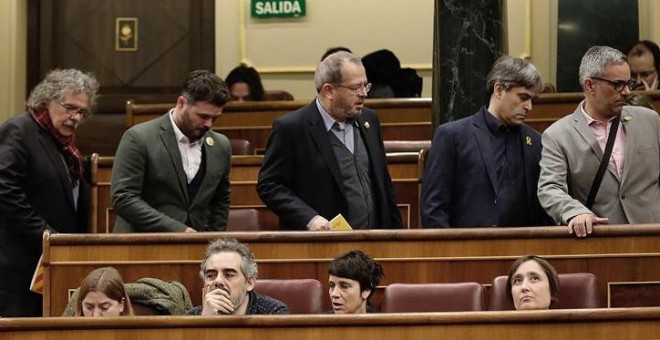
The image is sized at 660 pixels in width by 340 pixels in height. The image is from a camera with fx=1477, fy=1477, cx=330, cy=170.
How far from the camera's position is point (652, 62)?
7234 mm

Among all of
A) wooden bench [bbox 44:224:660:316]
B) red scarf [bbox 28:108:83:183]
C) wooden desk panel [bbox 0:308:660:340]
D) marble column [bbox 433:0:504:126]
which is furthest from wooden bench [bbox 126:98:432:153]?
wooden desk panel [bbox 0:308:660:340]

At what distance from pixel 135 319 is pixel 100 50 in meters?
5.48

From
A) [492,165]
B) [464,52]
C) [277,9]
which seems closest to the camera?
[492,165]

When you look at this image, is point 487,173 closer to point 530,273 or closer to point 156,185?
point 530,273

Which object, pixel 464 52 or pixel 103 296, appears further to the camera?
pixel 464 52

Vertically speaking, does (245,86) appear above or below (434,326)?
above

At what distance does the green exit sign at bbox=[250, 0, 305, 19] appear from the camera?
9.03 metres

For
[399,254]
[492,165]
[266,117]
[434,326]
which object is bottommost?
[434,326]

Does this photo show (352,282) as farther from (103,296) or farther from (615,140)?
(615,140)

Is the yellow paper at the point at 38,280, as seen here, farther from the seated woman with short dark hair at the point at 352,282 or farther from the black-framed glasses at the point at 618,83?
the black-framed glasses at the point at 618,83

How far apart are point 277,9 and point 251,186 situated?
3345mm

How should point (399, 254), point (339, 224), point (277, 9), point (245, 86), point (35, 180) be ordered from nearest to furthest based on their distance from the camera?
point (399, 254) < point (339, 224) < point (35, 180) < point (245, 86) < point (277, 9)

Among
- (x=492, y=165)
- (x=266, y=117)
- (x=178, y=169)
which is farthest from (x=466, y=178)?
(x=266, y=117)

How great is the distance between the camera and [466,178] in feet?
15.9
